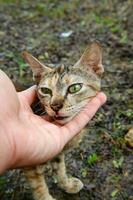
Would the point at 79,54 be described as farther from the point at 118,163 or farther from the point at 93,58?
the point at 93,58

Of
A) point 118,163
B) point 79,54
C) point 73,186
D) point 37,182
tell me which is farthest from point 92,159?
point 79,54

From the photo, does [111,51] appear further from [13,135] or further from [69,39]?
[13,135]

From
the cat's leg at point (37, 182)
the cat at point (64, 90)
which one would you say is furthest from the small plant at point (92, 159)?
the cat's leg at point (37, 182)

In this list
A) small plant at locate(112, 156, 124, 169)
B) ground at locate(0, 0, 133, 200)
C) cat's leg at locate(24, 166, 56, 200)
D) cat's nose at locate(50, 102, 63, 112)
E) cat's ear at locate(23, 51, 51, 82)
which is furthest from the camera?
small plant at locate(112, 156, 124, 169)

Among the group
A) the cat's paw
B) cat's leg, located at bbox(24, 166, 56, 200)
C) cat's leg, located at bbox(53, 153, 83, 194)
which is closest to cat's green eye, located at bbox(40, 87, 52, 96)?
cat's leg, located at bbox(24, 166, 56, 200)

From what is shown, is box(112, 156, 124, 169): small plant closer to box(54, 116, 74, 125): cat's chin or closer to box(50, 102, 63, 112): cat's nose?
box(54, 116, 74, 125): cat's chin

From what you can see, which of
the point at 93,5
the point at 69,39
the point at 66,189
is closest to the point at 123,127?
the point at 66,189
